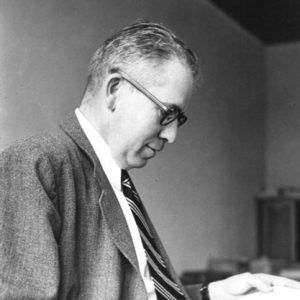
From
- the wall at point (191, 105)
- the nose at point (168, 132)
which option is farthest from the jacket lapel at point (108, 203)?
the wall at point (191, 105)

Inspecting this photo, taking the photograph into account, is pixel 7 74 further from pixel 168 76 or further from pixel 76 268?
pixel 76 268

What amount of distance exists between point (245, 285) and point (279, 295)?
0.12 metres

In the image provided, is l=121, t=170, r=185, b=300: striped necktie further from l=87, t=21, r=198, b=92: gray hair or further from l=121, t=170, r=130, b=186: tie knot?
l=87, t=21, r=198, b=92: gray hair

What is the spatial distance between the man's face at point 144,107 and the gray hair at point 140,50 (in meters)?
0.04

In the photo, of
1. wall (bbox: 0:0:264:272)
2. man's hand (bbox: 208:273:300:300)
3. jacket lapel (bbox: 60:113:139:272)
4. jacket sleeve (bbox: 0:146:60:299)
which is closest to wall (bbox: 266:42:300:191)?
wall (bbox: 0:0:264:272)

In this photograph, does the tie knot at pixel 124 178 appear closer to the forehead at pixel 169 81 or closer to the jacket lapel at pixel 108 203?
the jacket lapel at pixel 108 203

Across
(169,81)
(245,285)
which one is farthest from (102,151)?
(245,285)

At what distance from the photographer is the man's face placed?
1662mm

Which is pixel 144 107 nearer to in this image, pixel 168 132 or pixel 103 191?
pixel 168 132

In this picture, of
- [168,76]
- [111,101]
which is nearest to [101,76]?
[111,101]

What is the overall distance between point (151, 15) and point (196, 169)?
148 cm

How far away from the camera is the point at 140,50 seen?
1.67m

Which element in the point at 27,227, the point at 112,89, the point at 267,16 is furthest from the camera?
the point at 267,16

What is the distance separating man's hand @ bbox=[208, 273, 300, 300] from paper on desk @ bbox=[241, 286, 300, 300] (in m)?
0.01
